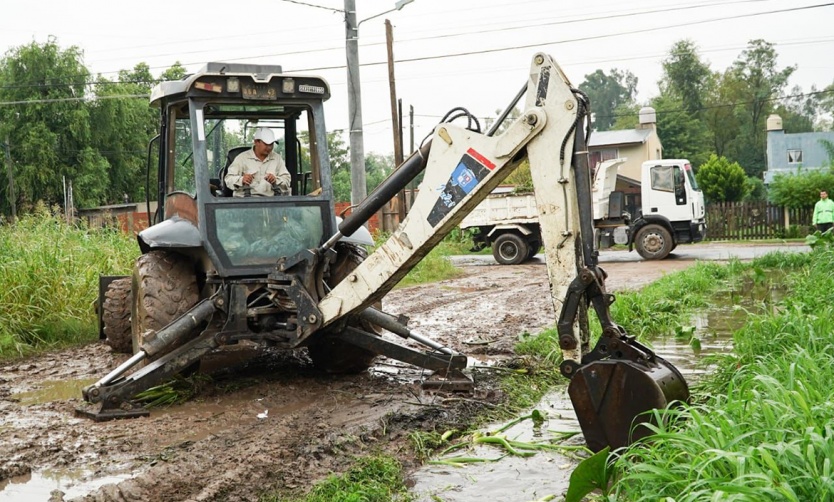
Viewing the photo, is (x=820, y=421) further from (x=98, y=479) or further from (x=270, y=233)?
(x=270, y=233)

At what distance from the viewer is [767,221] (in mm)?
33031

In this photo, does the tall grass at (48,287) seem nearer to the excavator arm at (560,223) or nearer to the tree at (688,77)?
the excavator arm at (560,223)

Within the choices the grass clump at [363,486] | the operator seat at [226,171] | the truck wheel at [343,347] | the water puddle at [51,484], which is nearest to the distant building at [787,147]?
the truck wheel at [343,347]

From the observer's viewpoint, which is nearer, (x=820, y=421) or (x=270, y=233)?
(x=820, y=421)

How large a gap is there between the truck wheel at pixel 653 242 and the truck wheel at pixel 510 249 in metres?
2.80

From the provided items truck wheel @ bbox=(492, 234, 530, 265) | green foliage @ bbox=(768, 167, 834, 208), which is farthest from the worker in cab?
green foliage @ bbox=(768, 167, 834, 208)

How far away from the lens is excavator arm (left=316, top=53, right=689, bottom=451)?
16.8ft

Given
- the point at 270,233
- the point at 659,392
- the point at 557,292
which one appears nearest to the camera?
the point at 659,392

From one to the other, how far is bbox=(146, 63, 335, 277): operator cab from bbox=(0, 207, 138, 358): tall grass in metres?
3.18

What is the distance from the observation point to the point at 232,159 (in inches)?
313

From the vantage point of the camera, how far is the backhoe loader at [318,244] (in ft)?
17.9

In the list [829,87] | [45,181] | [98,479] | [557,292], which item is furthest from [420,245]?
[829,87]

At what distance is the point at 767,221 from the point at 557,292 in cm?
2988

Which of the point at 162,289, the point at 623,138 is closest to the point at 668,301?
the point at 162,289
